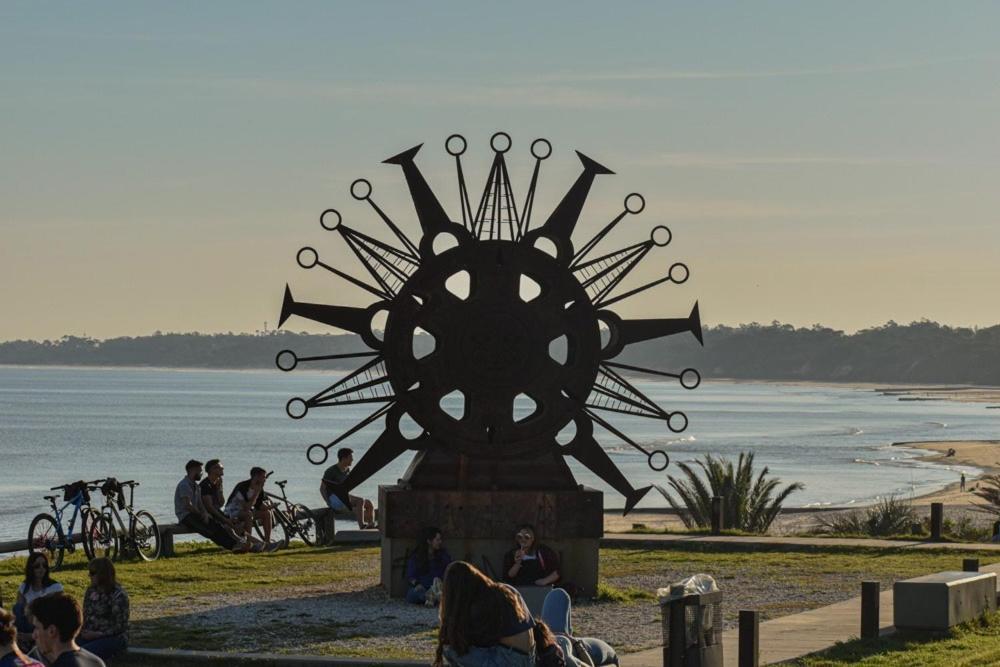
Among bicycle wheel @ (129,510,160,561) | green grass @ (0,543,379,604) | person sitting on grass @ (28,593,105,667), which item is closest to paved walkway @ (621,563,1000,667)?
person sitting on grass @ (28,593,105,667)

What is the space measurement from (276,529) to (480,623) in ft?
56.9

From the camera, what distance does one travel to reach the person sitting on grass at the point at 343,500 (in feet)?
82.4

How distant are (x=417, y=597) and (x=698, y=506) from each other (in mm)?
13439

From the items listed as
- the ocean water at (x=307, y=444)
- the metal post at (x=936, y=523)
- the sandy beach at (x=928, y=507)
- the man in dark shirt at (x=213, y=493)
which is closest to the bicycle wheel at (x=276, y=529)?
the man in dark shirt at (x=213, y=493)

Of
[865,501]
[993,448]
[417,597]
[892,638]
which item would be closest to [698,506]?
[417,597]

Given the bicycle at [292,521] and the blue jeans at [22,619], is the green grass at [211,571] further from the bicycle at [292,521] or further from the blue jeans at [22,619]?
the blue jeans at [22,619]

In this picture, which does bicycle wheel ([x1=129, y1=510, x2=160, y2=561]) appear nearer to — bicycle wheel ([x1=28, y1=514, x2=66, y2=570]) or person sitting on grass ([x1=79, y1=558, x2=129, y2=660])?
bicycle wheel ([x1=28, y1=514, x2=66, y2=570])

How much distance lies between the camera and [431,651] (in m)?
15.6

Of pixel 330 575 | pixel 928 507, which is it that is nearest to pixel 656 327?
pixel 330 575

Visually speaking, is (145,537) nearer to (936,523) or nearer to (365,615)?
(365,615)

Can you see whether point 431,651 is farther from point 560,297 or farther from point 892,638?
point 560,297

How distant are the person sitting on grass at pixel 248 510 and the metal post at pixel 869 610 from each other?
1076 cm

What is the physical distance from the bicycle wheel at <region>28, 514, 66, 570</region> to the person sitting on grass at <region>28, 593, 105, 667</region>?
41.0 feet

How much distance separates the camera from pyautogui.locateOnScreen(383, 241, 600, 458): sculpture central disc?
19.8 metres
